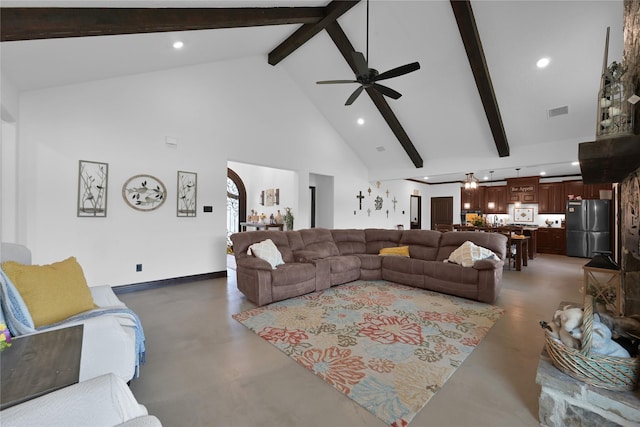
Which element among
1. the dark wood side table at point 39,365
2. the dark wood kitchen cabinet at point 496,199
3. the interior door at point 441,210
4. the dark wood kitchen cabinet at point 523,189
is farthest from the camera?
the interior door at point 441,210

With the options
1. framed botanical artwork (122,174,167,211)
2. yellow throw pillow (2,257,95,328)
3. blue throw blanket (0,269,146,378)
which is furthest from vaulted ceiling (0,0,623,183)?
blue throw blanket (0,269,146,378)

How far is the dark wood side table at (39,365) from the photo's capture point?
880 millimetres

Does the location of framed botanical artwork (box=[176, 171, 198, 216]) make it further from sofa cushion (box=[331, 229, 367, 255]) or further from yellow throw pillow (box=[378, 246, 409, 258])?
yellow throw pillow (box=[378, 246, 409, 258])

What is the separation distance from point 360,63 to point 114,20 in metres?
2.59

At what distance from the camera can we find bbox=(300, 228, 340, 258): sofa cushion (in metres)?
4.73

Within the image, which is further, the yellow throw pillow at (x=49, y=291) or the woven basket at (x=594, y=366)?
the yellow throw pillow at (x=49, y=291)

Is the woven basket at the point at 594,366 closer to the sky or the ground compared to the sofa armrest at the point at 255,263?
closer to the ground

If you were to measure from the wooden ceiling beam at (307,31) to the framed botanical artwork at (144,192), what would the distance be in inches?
133

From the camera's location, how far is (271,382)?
1.95 metres

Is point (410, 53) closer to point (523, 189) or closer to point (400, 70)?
point (400, 70)

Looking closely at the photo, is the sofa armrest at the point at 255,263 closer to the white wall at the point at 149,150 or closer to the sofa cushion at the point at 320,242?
the sofa cushion at the point at 320,242

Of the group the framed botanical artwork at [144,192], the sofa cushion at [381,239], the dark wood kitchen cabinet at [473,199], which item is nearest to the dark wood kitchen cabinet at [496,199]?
the dark wood kitchen cabinet at [473,199]

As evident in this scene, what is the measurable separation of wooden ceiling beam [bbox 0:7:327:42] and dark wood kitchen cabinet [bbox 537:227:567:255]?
9.30 m

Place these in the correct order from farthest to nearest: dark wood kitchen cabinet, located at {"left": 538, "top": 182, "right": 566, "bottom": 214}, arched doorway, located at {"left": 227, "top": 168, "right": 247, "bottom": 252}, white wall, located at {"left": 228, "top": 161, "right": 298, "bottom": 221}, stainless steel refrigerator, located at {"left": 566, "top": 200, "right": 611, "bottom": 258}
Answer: arched doorway, located at {"left": 227, "top": 168, "right": 247, "bottom": 252}, dark wood kitchen cabinet, located at {"left": 538, "top": 182, "right": 566, "bottom": 214}, white wall, located at {"left": 228, "top": 161, "right": 298, "bottom": 221}, stainless steel refrigerator, located at {"left": 566, "top": 200, "right": 611, "bottom": 258}
